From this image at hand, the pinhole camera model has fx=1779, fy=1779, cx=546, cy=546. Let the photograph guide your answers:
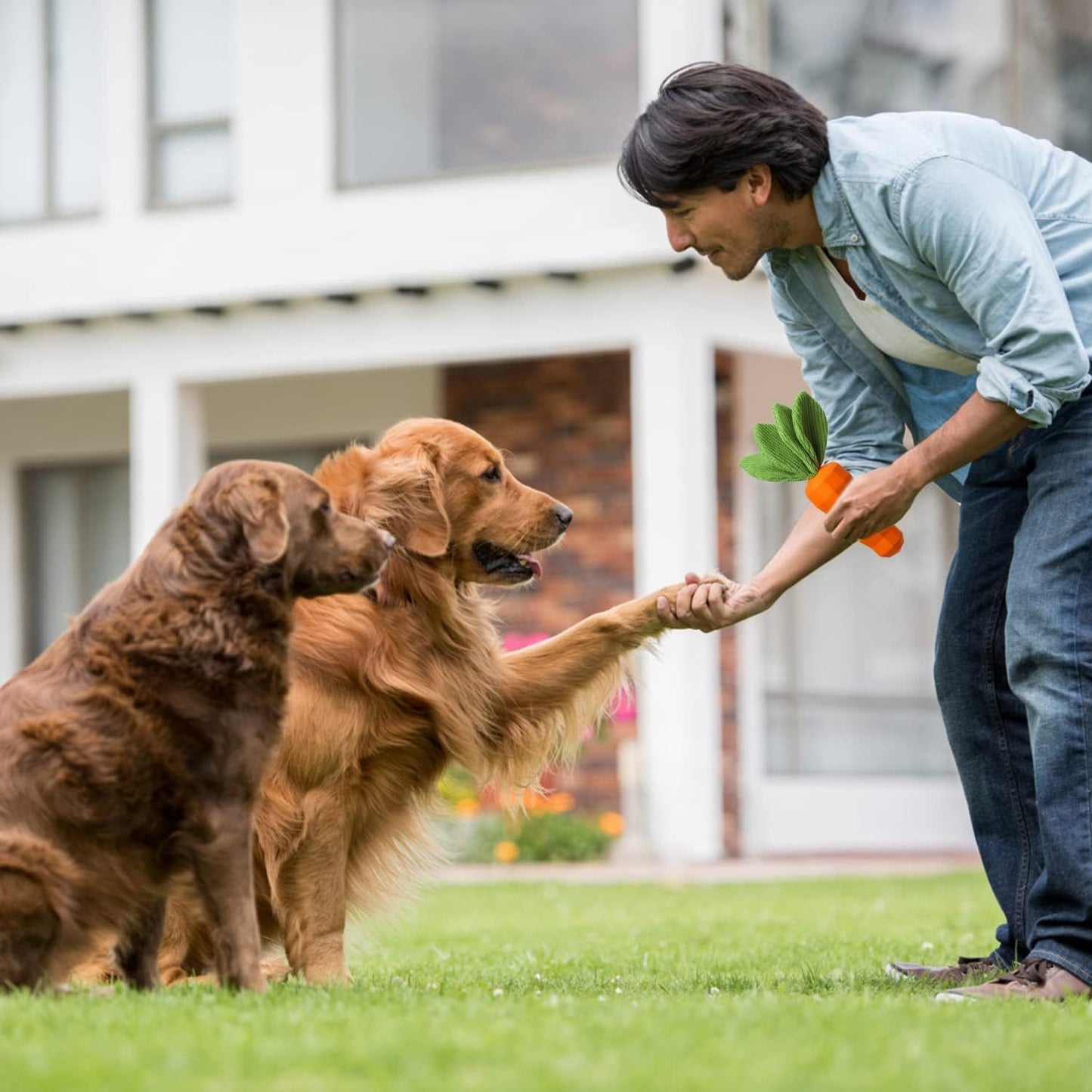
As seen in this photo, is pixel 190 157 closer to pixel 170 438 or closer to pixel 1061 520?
pixel 170 438

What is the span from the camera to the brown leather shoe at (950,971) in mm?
4746

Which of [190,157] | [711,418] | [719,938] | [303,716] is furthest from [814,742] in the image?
[303,716]

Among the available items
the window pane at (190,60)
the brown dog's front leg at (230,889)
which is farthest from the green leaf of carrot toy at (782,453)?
the window pane at (190,60)

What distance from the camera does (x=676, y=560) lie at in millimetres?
12234

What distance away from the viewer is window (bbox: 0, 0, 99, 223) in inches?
577

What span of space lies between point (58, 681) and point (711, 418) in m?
A: 8.95

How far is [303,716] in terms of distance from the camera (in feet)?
15.8

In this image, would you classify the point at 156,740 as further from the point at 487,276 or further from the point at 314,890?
the point at 487,276

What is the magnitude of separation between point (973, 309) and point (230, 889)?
85.4 inches

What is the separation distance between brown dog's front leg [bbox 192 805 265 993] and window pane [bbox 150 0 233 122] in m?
11.1

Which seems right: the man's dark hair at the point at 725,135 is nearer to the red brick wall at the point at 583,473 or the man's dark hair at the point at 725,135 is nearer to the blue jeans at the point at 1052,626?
the blue jeans at the point at 1052,626

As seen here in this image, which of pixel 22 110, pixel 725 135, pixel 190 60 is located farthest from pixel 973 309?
pixel 22 110

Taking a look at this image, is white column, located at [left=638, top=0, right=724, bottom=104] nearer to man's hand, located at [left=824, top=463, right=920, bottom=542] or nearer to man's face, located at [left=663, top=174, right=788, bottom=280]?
man's face, located at [left=663, top=174, right=788, bottom=280]

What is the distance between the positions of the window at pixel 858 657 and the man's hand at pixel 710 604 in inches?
356
